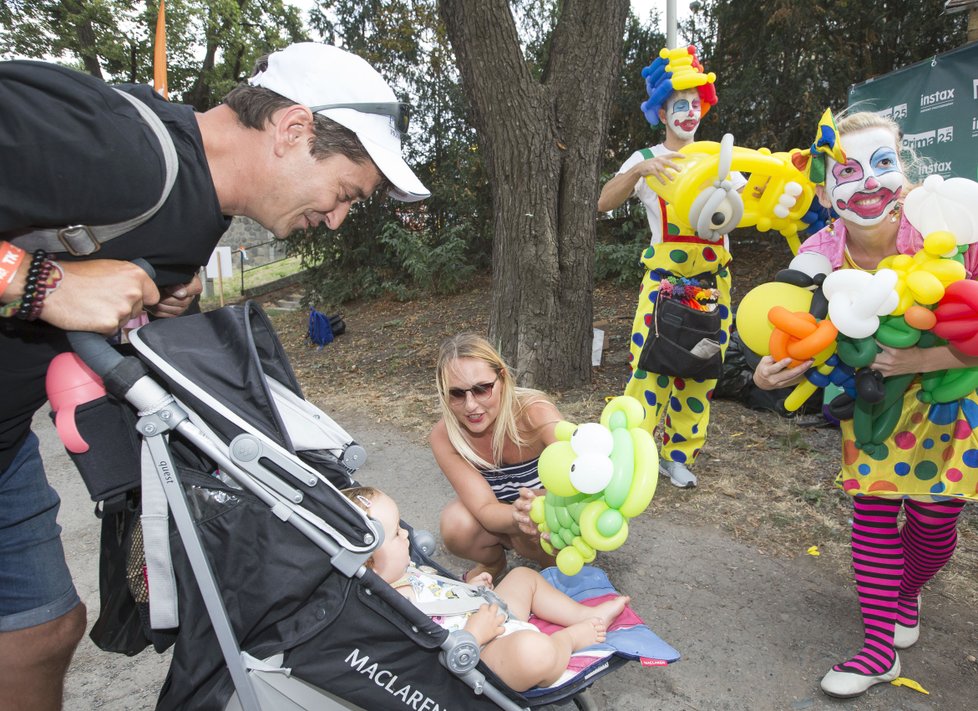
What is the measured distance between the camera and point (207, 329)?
1.70 metres

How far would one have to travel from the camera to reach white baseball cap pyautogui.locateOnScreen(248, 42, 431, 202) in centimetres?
161

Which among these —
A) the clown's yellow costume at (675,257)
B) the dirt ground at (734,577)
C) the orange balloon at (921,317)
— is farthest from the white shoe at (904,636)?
the clown's yellow costume at (675,257)

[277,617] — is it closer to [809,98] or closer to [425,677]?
[425,677]

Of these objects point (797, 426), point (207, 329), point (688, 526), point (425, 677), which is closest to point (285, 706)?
point (425, 677)

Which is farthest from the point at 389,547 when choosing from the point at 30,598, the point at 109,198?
the point at 109,198

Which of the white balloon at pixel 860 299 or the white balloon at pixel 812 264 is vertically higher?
the white balloon at pixel 812 264

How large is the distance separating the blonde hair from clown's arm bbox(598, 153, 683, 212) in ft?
4.65

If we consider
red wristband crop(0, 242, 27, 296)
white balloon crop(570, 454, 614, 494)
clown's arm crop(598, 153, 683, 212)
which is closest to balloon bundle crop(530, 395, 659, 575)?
white balloon crop(570, 454, 614, 494)

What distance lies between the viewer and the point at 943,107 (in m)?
5.63

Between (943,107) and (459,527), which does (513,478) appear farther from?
(943,107)

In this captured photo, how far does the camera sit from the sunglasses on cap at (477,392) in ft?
8.46

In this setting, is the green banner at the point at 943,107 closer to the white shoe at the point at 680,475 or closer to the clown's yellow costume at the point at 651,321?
the clown's yellow costume at the point at 651,321

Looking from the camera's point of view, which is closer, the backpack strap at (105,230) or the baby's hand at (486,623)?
the backpack strap at (105,230)

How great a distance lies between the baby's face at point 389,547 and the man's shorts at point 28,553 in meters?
0.79
